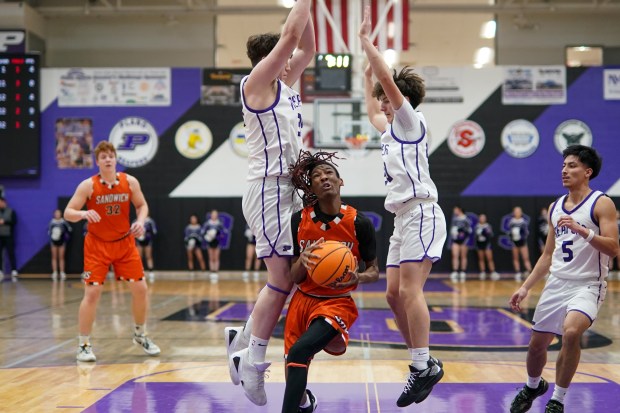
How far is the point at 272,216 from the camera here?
14.6 ft

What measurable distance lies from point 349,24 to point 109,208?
8728 millimetres

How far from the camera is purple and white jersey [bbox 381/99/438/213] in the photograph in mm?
4754

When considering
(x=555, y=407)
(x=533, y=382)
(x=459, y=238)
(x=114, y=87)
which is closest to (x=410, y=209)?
(x=533, y=382)

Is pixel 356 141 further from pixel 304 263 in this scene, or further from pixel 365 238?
pixel 304 263

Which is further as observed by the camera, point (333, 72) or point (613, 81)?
point (613, 81)

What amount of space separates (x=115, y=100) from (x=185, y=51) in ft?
7.57

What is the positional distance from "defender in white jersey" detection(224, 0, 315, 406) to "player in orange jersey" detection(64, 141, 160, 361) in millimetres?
2774

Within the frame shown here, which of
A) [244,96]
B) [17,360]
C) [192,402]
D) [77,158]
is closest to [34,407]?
[192,402]

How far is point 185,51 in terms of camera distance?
1948 cm

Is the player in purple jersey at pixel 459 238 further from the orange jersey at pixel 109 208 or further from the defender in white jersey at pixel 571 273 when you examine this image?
the defender in white jersey at pixel 571 273

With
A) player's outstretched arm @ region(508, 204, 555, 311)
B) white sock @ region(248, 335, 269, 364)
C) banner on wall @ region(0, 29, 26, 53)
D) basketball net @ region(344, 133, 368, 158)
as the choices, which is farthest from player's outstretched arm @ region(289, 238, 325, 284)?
banner on wall @ region(0, 29, 26, 53)

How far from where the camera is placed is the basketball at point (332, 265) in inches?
159

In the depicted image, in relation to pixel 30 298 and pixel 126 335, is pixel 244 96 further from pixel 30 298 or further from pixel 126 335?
pixel 30 298

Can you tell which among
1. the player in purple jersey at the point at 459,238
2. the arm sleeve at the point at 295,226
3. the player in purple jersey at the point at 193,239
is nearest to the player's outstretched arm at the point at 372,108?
the arm sleeve at the point at 295,226
